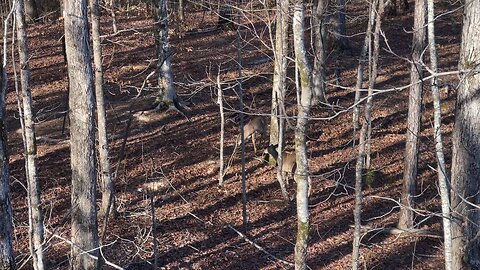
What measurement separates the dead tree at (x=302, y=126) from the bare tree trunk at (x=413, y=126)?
3.61 meters

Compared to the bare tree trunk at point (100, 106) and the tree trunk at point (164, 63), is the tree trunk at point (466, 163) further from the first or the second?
the tree trunk at point (164, 63)

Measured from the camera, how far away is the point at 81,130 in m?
9.89

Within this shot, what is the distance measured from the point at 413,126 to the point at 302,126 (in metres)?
4.93

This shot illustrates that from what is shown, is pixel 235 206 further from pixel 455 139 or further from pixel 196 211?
Result: pixel 455 139

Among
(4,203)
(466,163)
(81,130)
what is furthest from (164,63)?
(466,163)

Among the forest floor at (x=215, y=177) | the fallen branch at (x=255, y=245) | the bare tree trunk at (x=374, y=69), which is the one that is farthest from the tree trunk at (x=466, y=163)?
the fallen branch at (x=255, y=245)

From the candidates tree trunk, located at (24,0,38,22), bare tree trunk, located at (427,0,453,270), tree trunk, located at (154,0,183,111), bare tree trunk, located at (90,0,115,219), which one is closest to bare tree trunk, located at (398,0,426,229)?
bare tree trunk, located at (427,0,453,270)

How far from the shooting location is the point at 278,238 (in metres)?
13.9

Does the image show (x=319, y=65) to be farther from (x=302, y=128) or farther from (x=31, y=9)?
(x=31, y=9)

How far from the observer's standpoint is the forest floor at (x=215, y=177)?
13.1m

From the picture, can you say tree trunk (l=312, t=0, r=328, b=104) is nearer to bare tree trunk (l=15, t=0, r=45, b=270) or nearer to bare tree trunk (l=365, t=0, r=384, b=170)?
bare tree trunk (l=365, t=0, r=384, b=170)

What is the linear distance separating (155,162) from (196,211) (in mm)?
2364

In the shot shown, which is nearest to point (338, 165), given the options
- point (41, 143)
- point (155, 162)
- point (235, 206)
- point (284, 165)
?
point (284, 165)

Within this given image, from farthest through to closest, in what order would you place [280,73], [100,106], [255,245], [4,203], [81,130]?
[280,73]
[255,245]
[100,106]
[81,130]
[4,203]
